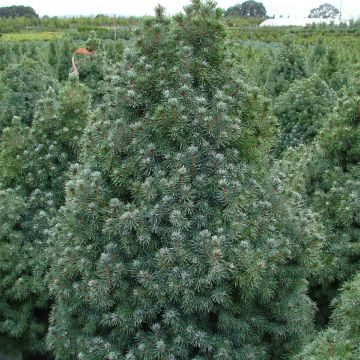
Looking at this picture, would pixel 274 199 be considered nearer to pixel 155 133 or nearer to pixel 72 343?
pixel 155 133

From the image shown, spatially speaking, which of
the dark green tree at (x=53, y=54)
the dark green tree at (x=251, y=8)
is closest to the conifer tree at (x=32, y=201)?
the dark green tree at (x=53, y=54)

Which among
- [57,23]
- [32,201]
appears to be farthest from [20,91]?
[57,23]

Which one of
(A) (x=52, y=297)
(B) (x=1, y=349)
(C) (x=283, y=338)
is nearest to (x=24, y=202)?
(A) (x=52, y=297)

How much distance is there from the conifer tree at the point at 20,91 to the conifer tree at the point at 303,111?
477 cm

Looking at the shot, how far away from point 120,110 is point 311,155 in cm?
289

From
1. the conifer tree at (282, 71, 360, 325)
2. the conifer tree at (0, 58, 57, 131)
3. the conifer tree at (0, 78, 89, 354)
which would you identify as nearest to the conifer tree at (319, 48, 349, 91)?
the conifer tree at (282, 71, 360, 325)

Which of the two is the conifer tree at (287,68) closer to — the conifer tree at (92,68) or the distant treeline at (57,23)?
the conifer tree at (92,68)

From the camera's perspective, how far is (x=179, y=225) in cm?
376

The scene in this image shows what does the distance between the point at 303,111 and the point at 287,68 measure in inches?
162

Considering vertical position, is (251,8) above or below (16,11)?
above

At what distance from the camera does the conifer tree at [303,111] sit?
966cm

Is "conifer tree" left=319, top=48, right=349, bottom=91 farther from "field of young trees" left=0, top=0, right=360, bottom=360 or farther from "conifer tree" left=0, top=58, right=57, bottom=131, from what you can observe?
"field of young trees" left=0, top=0, right=360, bottom=360

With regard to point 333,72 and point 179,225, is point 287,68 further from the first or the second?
point 179,225

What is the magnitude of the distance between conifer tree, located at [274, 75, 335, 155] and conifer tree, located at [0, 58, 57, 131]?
4.77 meters
